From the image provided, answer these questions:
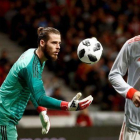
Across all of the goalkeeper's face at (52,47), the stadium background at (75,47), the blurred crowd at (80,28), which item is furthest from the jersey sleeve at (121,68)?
the blurred crowd at (80,28)

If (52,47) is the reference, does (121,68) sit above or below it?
below

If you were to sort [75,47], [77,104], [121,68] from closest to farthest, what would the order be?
[77,104] → [121,68] → [75,47]

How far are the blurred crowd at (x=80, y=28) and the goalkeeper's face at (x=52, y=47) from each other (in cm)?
618

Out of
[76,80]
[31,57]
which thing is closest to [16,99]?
[31,57]

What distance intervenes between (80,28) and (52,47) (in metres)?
8.92

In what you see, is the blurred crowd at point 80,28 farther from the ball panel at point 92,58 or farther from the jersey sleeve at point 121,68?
the jersey sleeve at point 121,68

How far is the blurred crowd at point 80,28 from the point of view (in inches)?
481

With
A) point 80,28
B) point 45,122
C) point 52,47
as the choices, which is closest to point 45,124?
point 45,122

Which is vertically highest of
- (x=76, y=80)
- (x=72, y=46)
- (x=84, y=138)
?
(x=72, y=46)

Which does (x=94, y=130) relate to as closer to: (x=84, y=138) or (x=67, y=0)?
(x=84, y=138)

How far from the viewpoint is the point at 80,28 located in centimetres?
1375

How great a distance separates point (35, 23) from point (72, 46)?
130cm

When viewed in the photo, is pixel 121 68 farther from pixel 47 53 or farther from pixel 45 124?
pixel 45 124

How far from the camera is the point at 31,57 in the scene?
487cm
